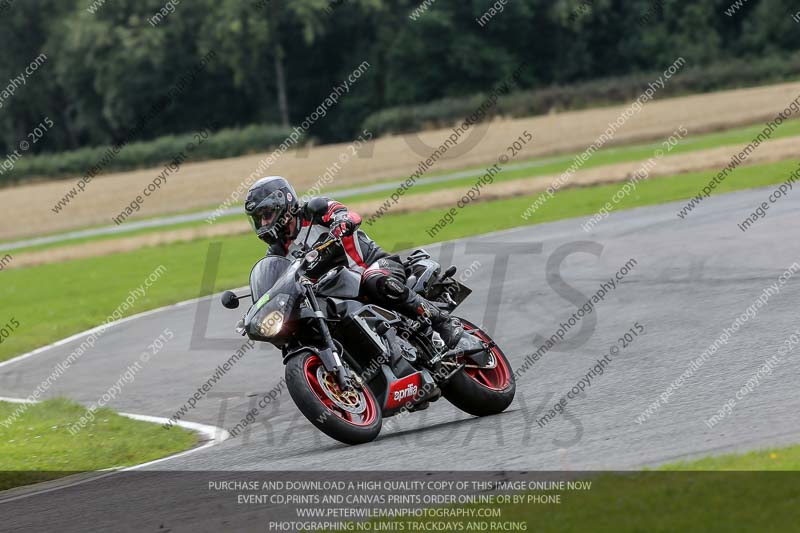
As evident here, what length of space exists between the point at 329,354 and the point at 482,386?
1.42 meters

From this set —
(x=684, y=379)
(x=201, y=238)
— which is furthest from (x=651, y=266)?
(x=201, y=238)

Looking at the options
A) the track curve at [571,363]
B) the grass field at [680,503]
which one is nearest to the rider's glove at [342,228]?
the track curve at [571,363]

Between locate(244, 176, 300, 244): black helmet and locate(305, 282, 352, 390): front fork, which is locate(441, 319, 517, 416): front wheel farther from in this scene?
locate(244, 176, 300, 244): black helmet

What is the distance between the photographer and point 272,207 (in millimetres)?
8195

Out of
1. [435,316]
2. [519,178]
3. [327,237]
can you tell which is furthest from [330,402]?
[519,178]

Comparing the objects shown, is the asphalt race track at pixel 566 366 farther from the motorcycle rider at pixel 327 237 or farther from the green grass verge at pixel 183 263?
the green grass verge at pixel 183 263

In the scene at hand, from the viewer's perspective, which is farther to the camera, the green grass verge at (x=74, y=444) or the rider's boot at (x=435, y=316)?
the green grass verge at (x=74, y=444)

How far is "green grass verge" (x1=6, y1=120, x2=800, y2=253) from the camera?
3475cm

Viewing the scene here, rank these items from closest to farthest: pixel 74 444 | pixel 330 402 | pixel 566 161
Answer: pixel 330 402 → pixel 74 444 → pixel 566 161

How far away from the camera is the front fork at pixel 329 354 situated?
7.71m

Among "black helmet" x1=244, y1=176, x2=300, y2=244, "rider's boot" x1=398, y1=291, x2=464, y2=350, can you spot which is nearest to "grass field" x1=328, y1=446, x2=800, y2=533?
"rider's boot" x1=398, y1=291, x2=464, y2=350

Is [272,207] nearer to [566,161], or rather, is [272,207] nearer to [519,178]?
[519,178]

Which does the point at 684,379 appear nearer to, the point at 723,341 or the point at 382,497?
the point at 723,341

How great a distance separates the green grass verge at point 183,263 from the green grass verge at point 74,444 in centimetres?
561
